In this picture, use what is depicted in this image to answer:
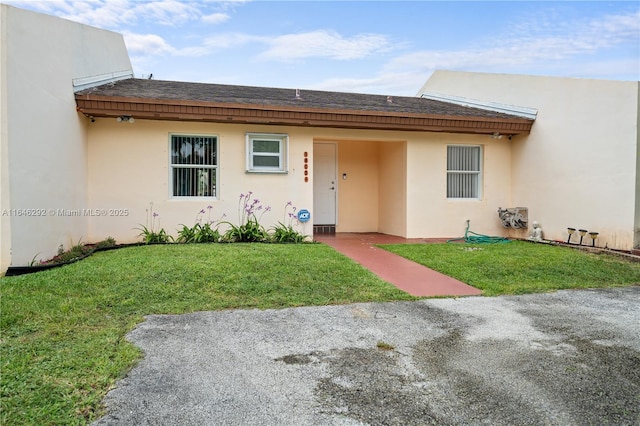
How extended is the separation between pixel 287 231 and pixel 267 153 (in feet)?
6.19

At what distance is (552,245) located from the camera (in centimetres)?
868

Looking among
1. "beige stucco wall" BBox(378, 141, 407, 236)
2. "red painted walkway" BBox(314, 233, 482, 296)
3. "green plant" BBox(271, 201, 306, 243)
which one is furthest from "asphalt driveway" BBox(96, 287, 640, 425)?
"beige stucco wall" BBox(378, 141, 407, 236)

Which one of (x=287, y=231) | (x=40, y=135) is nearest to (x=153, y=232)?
(x=287, y=231)

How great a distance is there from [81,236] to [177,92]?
148 inches

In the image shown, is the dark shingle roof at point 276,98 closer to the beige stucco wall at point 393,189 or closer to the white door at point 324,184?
the beige stucco wall at point 393,189

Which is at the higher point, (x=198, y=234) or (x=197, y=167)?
(x=197, y=167)

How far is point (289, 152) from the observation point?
9055 millimetres

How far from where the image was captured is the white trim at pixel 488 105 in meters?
9.60

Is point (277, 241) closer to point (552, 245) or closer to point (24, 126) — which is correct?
point (24, 126)

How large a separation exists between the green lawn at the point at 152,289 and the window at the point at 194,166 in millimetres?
1815

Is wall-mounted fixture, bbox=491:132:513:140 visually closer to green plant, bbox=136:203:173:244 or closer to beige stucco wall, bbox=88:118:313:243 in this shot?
beige stucco wall, bbox=88:118:313:243

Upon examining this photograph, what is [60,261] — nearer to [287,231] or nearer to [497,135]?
[287,231]

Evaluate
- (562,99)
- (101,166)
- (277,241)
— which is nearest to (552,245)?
(562,99)

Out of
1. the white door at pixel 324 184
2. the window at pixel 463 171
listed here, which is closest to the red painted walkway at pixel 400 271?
the white door at pixel 324 184
